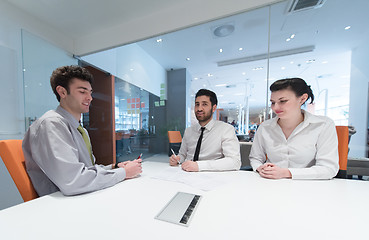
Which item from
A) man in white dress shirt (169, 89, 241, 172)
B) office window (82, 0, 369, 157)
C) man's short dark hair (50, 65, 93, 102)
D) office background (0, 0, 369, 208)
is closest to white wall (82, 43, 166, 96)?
office background (0, 0, 369, 208)

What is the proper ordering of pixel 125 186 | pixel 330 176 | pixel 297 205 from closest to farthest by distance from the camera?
pixel 297 205 → pixel 125 186 → pixel 330 176

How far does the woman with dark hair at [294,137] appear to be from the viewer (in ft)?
3.47

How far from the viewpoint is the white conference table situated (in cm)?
44

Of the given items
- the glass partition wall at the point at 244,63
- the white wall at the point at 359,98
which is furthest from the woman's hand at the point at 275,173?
the white wall at the point at 359,98

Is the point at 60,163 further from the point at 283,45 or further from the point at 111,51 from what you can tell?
the point at 283,45

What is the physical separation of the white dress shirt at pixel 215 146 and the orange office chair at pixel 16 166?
39.4 inches

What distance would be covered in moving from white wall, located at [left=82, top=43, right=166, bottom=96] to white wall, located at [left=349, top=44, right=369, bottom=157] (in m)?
4.54

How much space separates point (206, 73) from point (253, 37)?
1625 millimetres

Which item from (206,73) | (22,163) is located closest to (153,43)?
(206,73)

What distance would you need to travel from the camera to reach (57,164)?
709 millimetres

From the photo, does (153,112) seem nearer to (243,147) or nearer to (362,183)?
(243,147)

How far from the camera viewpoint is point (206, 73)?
4.54m

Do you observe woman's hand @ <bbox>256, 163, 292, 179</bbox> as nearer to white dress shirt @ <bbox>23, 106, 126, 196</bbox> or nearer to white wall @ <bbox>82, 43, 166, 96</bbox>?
white dress shirt @ <bbox>23, 106, 126, 196</bbox>

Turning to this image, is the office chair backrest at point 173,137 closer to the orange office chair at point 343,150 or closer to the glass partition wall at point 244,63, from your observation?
the glass partition wall at point 244,63
